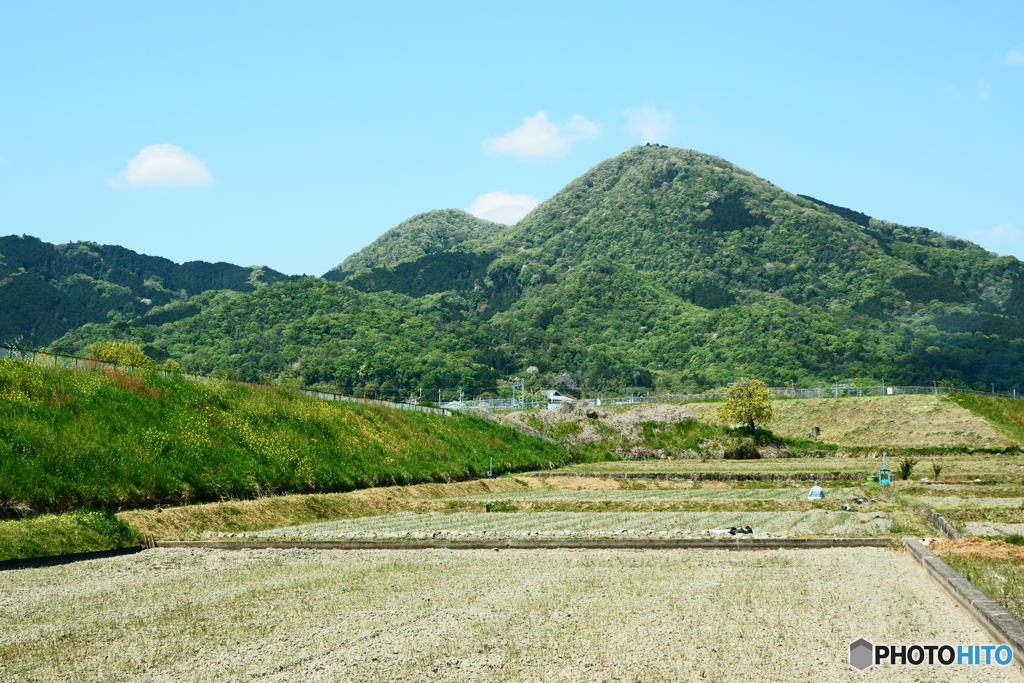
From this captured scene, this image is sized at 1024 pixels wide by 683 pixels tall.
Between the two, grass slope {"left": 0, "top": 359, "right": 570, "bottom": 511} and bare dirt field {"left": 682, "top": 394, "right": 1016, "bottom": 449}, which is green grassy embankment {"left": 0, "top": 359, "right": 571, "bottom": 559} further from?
bare dirt field {"left": 682, "top": 394, "right": 1016, "bottom": 449}

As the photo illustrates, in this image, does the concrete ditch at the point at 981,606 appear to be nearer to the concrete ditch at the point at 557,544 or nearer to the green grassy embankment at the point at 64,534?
the concrete ditch at the point at 557,544

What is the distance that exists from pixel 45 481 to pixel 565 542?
54.9 feet

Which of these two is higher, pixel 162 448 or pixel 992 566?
pixel 162 448

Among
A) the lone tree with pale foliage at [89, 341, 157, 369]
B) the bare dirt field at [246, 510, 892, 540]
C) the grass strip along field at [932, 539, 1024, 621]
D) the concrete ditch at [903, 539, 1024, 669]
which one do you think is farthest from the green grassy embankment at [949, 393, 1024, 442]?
the lone tree with pale foliage at [89, 341, 157, 369]

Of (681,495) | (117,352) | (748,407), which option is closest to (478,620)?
(681,495)

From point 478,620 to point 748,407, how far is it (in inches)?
3683

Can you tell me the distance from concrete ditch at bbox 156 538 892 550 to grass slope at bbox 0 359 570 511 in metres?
5.50

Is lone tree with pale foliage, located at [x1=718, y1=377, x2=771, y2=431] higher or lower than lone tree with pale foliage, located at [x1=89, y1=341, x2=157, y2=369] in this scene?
lower

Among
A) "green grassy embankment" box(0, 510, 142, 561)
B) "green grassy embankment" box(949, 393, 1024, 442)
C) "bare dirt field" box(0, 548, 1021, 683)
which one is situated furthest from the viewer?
"green grassy embankment" box(949, 393, 1024, 442)

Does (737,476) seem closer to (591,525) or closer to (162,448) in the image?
(591,525)

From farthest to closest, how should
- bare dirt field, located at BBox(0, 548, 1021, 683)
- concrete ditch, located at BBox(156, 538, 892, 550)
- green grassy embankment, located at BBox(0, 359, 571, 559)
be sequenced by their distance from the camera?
green grassy embankment, located at BBox(0, 359, 571, 559)
concrete ditch, located at BBox(156, 538, 892, 550)
bare dirt field, located at BBox(0, 548, 1021, 683)

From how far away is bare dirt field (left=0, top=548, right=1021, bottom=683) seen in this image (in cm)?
1153

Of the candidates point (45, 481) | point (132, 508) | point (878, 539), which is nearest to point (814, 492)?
point (878, 539)

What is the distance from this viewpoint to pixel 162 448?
114 ft
